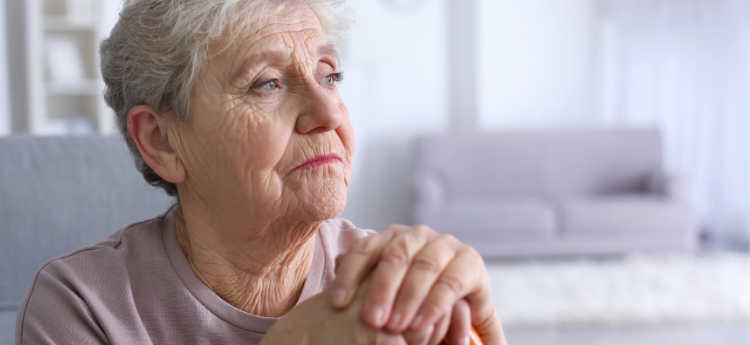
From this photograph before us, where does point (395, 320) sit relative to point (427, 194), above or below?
above

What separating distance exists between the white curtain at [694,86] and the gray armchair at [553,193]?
0.63 meters

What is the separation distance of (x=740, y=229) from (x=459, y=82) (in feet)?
9.47

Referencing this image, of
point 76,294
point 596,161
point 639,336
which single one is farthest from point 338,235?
point 596,161

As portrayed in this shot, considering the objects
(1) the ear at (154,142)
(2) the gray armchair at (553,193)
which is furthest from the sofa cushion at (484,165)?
(1) the ear at (154,142)

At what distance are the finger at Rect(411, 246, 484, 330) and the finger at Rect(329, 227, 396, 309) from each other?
0.24ft

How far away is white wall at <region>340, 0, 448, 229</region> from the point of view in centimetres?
523

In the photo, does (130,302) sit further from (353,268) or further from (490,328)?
(490,328)

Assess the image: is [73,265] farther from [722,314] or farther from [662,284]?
[662,284]

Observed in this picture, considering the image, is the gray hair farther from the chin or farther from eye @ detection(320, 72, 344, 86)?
the chin

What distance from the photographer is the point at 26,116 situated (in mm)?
4289

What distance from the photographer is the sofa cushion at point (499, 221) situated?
410 cm

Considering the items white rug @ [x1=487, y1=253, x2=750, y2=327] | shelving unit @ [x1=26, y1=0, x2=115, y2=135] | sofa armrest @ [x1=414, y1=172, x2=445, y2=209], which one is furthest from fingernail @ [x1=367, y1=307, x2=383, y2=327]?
shelving unit @ [x1=26, y1=0, x2=115, y2=135]

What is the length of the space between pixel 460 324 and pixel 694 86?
5441 millimetres

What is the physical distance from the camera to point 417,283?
1.93 feet
